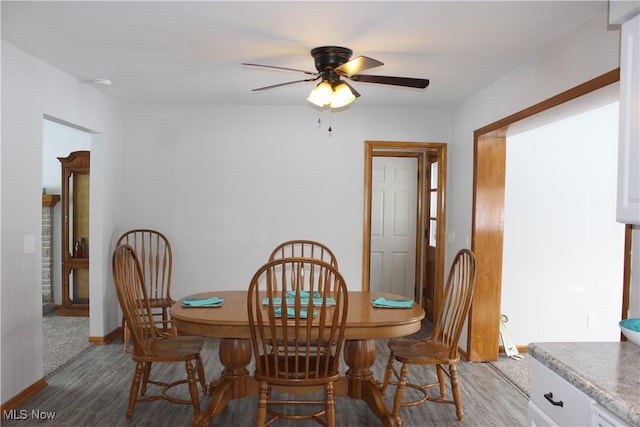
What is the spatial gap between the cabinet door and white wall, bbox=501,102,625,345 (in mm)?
2591

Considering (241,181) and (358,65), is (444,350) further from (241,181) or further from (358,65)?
(241,181)

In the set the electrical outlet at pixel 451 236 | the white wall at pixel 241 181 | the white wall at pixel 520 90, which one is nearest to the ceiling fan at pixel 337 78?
the white wall at pixel 520 90

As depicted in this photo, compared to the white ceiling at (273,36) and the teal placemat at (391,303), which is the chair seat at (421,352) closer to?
the teal placemat at (391,303)

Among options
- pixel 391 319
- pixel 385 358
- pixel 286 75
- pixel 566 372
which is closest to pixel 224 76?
pixel 286 75

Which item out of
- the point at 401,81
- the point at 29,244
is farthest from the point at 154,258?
the point at 401,81

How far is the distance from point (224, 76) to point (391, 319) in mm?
2299

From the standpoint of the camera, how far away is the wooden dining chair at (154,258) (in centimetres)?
480

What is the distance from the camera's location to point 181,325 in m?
2.81

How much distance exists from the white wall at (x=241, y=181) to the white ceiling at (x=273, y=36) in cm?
89

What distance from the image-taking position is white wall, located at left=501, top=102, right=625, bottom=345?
453 cm

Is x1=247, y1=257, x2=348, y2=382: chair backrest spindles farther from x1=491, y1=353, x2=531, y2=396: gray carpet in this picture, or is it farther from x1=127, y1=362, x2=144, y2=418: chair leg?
x1=491, y1=353, x2=531, y2=396: gray carpet

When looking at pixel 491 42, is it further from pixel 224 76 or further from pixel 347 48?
pixel 224 76

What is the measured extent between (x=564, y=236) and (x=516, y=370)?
134 centimetres

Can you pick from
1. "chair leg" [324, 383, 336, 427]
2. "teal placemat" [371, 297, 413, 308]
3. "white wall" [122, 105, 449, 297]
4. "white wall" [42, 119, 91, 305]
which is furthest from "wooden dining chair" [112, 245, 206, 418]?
"white wall" [42, 119, 91, 305]
